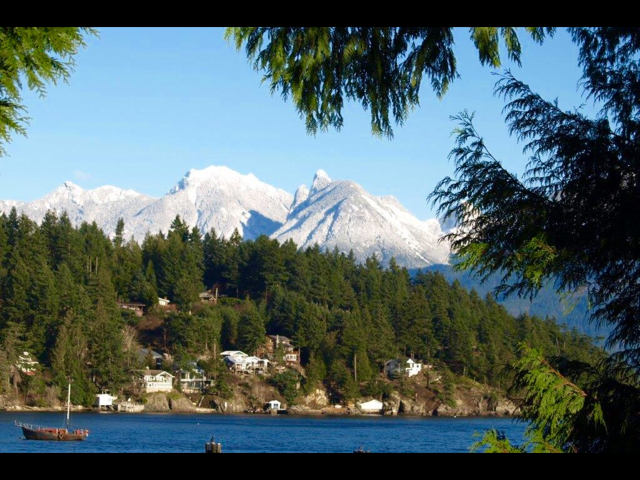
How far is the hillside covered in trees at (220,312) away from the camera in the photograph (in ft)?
301

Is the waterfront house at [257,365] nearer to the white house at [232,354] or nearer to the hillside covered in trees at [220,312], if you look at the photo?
the white house at [232,354]

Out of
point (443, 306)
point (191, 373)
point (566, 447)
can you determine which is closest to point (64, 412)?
point (191, 373)

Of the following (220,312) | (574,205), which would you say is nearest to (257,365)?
(220,312)

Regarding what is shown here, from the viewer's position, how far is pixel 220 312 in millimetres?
107625

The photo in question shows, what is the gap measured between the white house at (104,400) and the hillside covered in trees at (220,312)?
42.9 inches

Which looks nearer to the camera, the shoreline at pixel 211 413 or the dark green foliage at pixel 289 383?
the shoreline at pixel 211 413

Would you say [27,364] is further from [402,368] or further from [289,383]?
[402,368]

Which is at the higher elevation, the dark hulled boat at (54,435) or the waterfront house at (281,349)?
the waterfront house at (281,349)

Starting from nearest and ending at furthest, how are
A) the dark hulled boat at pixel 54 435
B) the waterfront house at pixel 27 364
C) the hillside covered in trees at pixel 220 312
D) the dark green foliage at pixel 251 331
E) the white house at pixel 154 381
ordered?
the dark hulled boat at pixel 54 435 → the waterfront house at pixel 27 364 → the hillside covered in trees at pixel 220 312 → the white house at pixel 154 381 → the dark green foliage at pixel 251 331

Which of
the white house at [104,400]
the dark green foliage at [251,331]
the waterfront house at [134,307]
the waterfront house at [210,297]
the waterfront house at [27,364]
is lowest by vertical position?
the white house at [104,400]

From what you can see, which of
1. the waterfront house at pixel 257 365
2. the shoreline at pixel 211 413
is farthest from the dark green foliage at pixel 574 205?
the waterfront house at pixel 257 365

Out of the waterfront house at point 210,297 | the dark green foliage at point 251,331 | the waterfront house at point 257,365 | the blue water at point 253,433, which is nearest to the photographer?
the blue water at point 253,433

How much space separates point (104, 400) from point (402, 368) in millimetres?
37589
